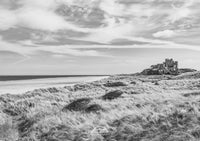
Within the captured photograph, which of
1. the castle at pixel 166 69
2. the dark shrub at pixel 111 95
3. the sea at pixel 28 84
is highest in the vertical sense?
the castle at pixel 166 69

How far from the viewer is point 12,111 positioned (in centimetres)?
1303

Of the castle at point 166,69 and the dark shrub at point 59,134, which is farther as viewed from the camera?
the castle at point 166,69

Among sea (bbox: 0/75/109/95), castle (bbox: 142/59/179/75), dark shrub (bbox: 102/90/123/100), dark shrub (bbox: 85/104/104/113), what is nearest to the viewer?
dark shrub (bbox: 85/104/104/113)

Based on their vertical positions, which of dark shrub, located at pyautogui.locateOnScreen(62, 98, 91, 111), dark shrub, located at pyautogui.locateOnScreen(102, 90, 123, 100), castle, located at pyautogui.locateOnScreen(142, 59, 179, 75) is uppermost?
castle, located at pyautogui.locateOnScreen(142, 59, 179, 75)

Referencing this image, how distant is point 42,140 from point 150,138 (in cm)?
348

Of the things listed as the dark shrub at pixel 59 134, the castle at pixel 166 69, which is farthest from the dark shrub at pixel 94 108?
the castle at pixel 166 69

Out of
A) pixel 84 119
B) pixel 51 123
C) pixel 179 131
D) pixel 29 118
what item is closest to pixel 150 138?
pixel 179 131

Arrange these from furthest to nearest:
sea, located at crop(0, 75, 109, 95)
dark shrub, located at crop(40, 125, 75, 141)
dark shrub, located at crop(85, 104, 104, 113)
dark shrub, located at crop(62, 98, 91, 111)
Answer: sea, located at crop(0, 75, 109, 95) < dark shrub, located at crop(62, 98, 91, 111) < dark shrub, located at crop(85, 104, 104, 113) < dark shrub, located at crop(40, 125, 75, 141)

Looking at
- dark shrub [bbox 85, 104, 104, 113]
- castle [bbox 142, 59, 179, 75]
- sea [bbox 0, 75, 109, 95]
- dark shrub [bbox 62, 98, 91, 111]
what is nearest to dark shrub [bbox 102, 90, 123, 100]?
dark shrub [bbox 62, 98, 91, 111]

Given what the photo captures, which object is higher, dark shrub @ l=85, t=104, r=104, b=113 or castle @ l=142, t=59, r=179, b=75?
castle @ l=142, t=59, r=179, b=75

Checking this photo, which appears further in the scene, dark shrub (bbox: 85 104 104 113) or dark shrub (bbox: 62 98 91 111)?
dark shrub (bbox: 62 98 91 111)

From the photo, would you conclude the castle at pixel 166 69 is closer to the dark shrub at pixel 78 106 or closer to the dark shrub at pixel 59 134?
the dark shrub at pixel 78 106

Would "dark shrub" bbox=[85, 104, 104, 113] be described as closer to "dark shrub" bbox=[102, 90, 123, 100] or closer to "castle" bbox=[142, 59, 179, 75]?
"dark shrub" bbox=[102, 90, 123, 100]

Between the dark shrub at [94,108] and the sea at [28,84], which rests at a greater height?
the dark shrub at [94,108]
